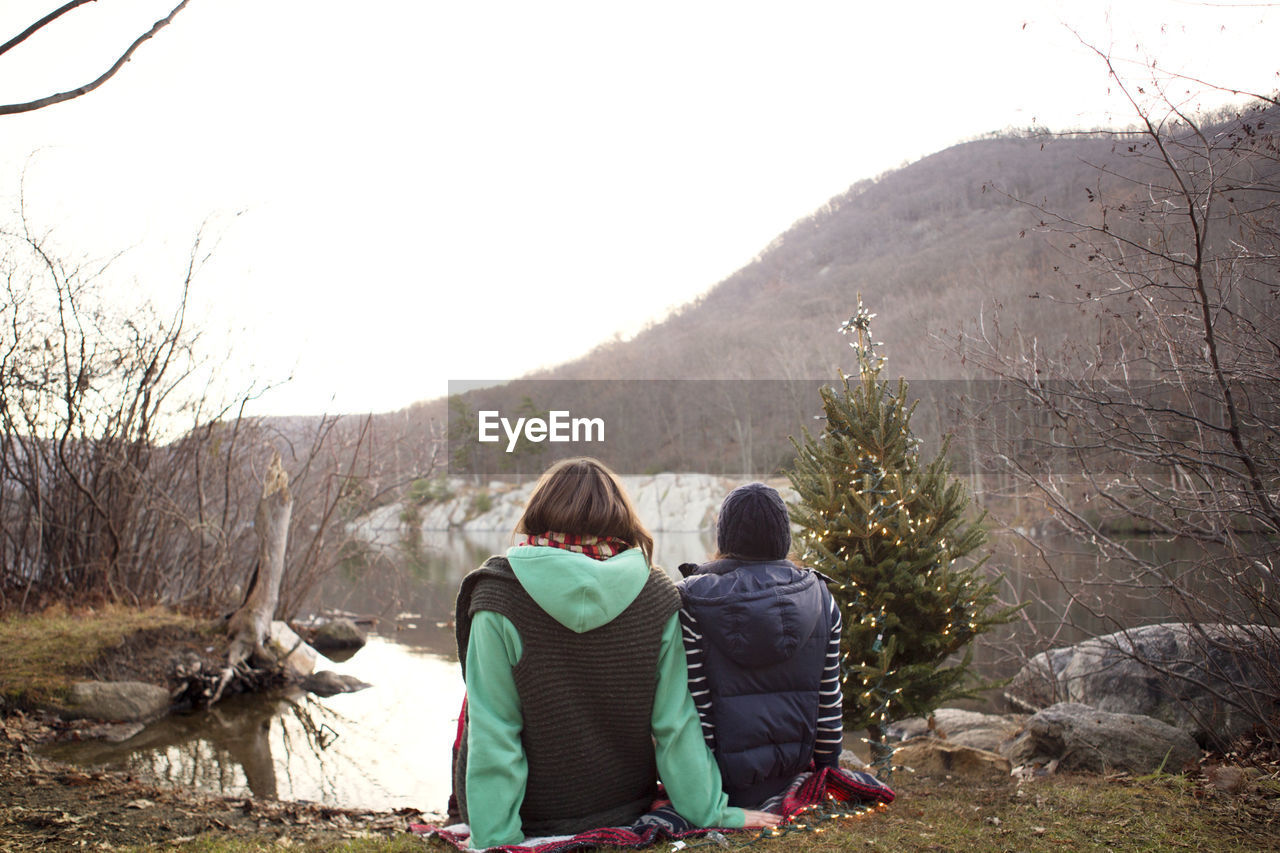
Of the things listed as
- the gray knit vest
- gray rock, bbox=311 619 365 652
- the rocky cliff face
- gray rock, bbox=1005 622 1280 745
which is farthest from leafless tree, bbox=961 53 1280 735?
the rocky cliff face

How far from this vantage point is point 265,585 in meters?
9.22

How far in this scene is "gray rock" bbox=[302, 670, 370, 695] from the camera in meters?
9.34

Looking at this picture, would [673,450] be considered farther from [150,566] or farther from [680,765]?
[680,765]

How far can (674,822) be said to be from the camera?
2836 millimetres

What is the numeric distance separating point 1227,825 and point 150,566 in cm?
1091

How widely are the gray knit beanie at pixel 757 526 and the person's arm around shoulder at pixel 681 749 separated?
0.37m

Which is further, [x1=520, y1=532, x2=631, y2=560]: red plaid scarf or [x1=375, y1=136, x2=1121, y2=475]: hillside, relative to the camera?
[x1=375, y1=136, x2=1121, y2=475]: hillside

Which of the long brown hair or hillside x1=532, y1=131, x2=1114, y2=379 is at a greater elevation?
hillside x1=532, y1=131, x2=1114, y2=379

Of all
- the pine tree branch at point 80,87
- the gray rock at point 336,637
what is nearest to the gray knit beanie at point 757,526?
the pine tree branch at point 80,87

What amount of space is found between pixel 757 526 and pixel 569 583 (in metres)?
0.77

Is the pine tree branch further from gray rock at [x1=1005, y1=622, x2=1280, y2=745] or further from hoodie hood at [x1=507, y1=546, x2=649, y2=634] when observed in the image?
gray rock at [x1=1005, y1=622, x2=1280, y2=745]

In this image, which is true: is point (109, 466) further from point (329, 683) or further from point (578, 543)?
point (578, 543)

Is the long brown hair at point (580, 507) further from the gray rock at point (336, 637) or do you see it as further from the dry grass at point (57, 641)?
the gray rock at point (336, 637)

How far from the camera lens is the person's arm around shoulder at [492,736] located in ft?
8.64
